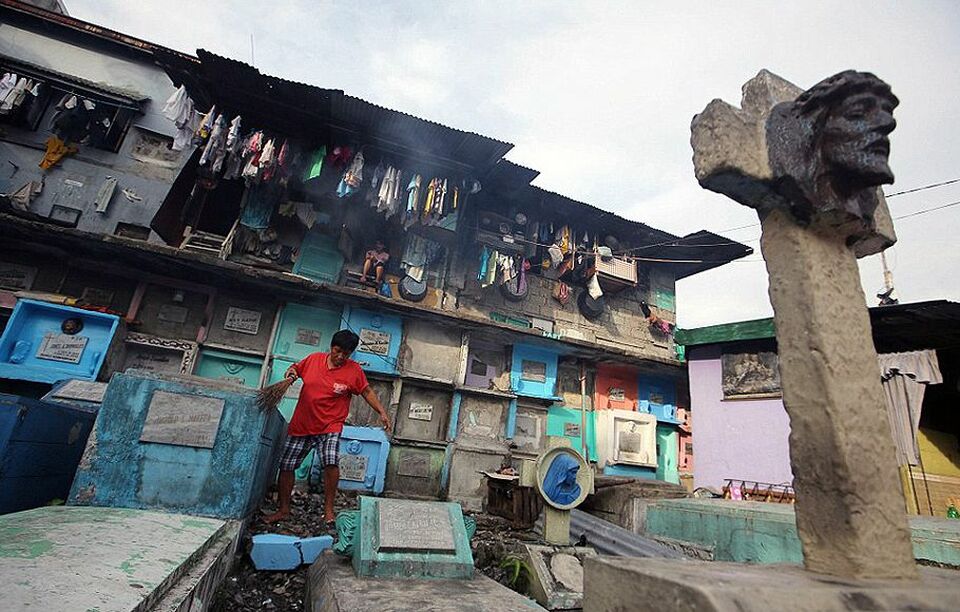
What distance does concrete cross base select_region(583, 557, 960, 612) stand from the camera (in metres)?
1.12

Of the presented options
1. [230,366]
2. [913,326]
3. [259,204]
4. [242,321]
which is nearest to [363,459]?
[230,366]

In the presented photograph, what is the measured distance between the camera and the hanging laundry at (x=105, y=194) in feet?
33.6

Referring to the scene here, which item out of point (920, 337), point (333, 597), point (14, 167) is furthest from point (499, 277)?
point (14, 167)

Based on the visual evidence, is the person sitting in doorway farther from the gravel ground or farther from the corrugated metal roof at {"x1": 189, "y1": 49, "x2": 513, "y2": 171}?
the gravel ground

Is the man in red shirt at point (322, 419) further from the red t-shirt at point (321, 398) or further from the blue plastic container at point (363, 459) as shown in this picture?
the blue plastic container at point (363, 459)

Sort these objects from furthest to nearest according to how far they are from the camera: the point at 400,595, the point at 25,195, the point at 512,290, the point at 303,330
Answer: the point at 512,290
the point at 303,330
the point at 25,195
the point at 400,595

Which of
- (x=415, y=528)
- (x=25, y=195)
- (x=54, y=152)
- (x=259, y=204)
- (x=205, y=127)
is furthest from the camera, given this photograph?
(x=259, y=204)

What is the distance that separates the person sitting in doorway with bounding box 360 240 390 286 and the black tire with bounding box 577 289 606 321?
6.15 m

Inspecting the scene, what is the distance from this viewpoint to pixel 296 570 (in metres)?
4.08

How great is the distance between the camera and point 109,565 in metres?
2.11

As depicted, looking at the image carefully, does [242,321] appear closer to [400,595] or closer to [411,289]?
[411,289]

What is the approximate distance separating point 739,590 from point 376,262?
1084 cm

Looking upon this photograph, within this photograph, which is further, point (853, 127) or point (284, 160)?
point (284, 160)

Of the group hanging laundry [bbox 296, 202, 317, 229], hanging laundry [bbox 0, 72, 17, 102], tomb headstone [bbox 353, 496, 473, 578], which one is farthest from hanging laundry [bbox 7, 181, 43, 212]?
tomb headstone [bbox 353, 496, 473, 578]
